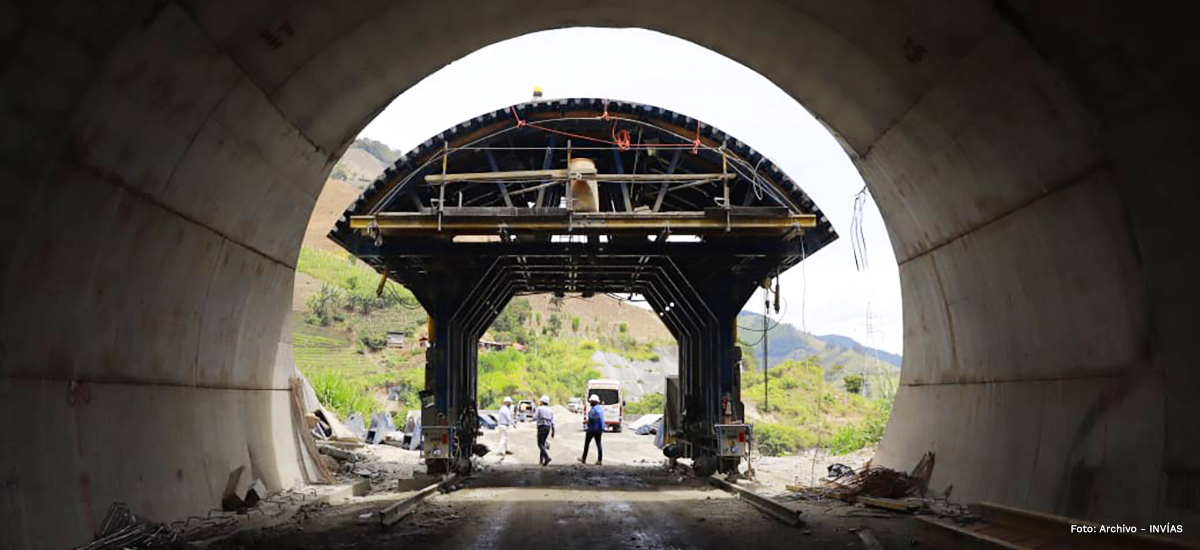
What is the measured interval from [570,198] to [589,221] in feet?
1.52

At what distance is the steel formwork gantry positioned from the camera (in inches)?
609

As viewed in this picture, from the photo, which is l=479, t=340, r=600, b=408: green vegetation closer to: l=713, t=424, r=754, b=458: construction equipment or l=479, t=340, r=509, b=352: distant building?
l=479, t=340, r=509, b=352: distant building

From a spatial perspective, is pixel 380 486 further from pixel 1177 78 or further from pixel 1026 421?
pixel 1177 78

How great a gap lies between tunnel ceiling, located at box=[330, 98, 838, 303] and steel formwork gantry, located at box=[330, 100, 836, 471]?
0.08 ft

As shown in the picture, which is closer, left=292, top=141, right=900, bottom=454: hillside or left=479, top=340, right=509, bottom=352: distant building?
left=292, top=141, right=900, bottom=454: hillside

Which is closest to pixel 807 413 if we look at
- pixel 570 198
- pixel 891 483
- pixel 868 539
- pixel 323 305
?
pixel 570 198

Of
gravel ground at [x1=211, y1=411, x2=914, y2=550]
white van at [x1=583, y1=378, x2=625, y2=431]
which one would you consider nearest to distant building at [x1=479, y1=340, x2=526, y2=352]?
white van at [x1=583, y1=378, x2=625, y2=431]

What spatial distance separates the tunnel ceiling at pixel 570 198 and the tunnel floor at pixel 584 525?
4158 mm

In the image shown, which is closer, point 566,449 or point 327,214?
point 566,449

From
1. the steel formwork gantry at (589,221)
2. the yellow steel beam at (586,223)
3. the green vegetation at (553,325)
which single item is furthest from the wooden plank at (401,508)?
the green vegetation at (553,325)

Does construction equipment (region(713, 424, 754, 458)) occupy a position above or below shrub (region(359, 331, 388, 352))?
below

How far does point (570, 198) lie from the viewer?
49.6ft

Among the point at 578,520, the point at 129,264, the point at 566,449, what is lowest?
the point at 566,449

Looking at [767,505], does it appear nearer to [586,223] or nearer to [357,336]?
[586,223]
